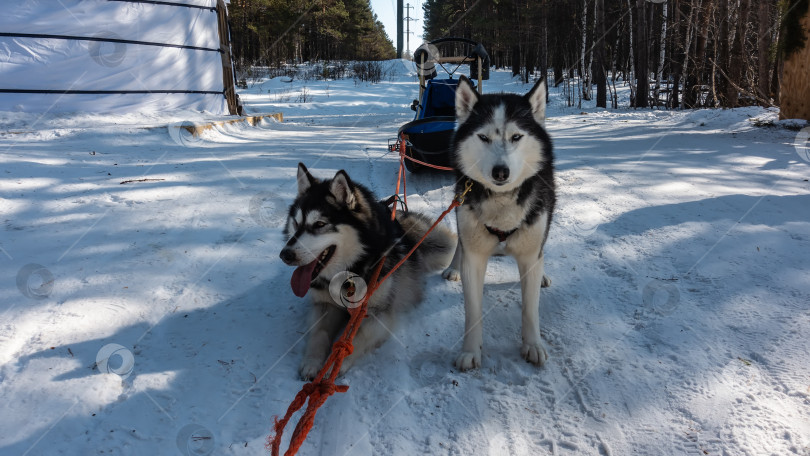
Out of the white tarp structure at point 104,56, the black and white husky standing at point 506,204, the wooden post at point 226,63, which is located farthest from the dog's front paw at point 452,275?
the wooden post at point 226,63

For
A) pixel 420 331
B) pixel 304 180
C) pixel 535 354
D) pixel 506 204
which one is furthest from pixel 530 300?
pixel 304 180

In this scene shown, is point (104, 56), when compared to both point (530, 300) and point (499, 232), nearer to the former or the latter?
point (499, 232)

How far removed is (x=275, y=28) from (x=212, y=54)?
27614 millimetres

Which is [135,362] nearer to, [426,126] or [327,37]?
[426,126]

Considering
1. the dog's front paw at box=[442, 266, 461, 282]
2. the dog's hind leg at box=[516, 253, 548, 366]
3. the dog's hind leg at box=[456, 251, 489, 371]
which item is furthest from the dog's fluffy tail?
the dog's hind leg at box=[516, 253, 548, 366]

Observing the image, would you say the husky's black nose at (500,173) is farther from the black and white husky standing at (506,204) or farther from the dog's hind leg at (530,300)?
the dog's hind leg at (530,300)

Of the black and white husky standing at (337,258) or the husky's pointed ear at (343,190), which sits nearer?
the black and white husky standing at (337,258)

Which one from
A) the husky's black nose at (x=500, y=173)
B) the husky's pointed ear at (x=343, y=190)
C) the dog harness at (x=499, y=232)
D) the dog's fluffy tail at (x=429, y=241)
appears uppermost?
the husky's black nose at (x=500, y=173)

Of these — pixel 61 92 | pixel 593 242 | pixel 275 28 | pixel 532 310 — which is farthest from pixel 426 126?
pixel 275 28

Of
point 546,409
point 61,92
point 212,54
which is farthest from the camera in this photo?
point 212,54

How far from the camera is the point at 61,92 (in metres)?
8.33

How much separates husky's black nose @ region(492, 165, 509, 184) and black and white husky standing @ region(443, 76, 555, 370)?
0.17 ft

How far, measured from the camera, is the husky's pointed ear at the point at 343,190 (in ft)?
7.57

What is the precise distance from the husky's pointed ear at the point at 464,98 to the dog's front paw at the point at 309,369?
4.92 ft
